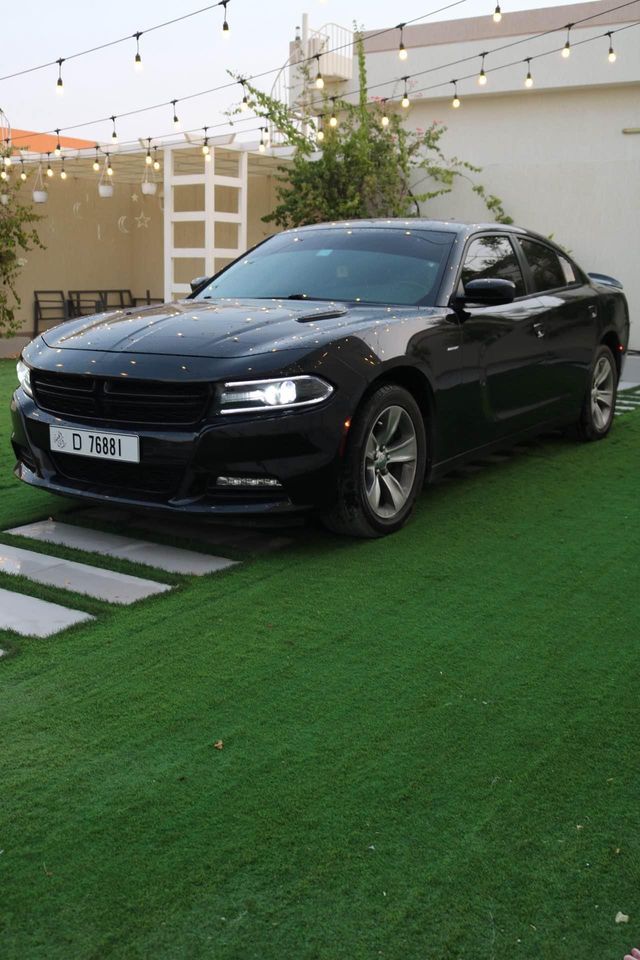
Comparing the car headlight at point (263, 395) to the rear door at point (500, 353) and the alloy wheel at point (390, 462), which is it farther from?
the rear door at point (500, 353)

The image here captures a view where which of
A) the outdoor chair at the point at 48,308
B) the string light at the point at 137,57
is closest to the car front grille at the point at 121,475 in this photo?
the string light at the point at 137,57

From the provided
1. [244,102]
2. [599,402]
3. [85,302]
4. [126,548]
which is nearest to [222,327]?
[126,548]

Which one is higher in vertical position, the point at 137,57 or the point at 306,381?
the point at 137,57

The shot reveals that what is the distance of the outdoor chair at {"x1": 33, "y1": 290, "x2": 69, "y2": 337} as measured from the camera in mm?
19188

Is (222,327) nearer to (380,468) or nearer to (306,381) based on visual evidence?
(306,381)

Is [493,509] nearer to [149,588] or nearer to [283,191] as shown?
[149,588]

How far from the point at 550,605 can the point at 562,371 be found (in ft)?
8.88

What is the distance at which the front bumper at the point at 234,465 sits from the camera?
4109mm

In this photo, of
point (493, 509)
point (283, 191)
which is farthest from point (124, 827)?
point (283, 191)

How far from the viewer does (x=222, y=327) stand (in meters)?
4.48

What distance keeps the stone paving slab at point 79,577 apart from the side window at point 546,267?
3.21 meters

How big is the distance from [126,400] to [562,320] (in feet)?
9.84

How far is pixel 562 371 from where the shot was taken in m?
6.21

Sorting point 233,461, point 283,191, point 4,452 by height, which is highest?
point 283,191
